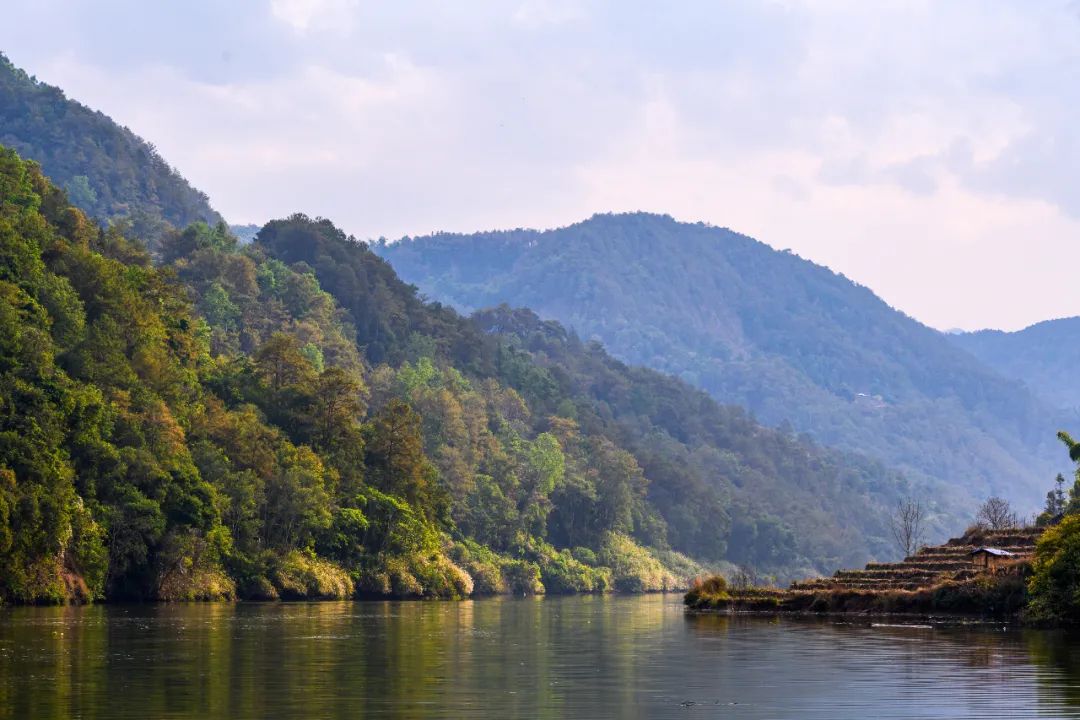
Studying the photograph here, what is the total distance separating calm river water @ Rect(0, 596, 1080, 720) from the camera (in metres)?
34.6

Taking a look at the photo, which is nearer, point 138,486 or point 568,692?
point 568,692

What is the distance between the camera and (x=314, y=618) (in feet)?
256

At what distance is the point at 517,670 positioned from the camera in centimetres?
4559

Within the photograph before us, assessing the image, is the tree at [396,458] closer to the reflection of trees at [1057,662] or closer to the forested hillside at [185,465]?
the forested hillside at [185,465]

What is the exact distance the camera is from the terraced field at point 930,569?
286ft

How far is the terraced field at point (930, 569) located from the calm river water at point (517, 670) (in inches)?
575

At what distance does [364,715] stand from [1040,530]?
72.1m

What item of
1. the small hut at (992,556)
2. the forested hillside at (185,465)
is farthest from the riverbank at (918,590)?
the forested hillside at (185,465)

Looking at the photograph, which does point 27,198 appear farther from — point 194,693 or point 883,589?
point 194,693

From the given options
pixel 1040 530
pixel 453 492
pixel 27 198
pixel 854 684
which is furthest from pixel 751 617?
pixel 453 492

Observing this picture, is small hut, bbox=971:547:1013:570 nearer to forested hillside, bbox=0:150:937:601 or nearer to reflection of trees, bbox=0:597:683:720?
reflection of trees, bbox=0:597:683:720

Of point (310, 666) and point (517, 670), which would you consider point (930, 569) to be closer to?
point (517, 670)

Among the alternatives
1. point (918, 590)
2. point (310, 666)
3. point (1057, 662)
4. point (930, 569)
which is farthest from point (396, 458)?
point (1057, 662)

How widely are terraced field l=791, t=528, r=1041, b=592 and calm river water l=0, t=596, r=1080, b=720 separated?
14.6 meters
